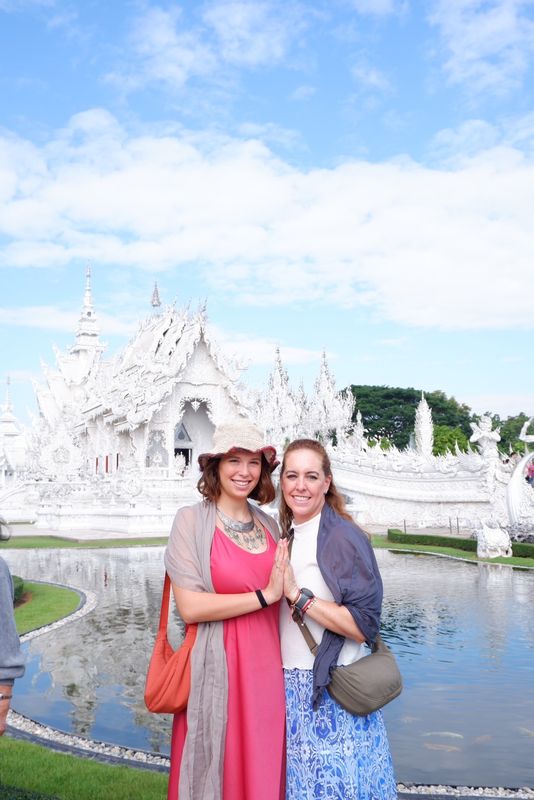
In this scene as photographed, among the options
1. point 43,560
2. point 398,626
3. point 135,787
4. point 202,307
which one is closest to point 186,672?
point 135,787

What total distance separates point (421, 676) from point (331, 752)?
4.52m

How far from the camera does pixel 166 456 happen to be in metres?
31.2

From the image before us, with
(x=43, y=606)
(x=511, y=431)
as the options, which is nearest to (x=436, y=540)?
(x=43, y=606)

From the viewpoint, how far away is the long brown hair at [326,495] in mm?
3018

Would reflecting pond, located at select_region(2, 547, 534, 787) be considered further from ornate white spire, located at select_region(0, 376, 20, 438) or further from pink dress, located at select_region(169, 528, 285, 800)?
ornate white spire, located at select_region(0, 376, 20, 438)

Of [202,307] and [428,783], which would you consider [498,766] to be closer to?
[428,783]

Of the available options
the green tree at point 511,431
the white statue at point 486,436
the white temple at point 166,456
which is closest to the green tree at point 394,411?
the green tree at point 511,431

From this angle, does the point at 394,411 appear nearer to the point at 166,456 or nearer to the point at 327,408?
the point at 327,408

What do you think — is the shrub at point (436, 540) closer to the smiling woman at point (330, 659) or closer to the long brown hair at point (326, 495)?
the long brown hair at point (326, 495)

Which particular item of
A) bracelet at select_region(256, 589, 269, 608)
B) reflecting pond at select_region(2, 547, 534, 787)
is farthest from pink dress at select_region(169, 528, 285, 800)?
reflecting pond at select_region(2, 547, 534, 787)

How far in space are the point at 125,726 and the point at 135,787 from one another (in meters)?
1.26

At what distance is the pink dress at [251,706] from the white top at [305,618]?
0.05 meters

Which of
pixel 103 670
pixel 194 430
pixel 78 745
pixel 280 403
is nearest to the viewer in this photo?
pixel 78 745

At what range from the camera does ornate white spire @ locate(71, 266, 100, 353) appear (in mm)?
43844
